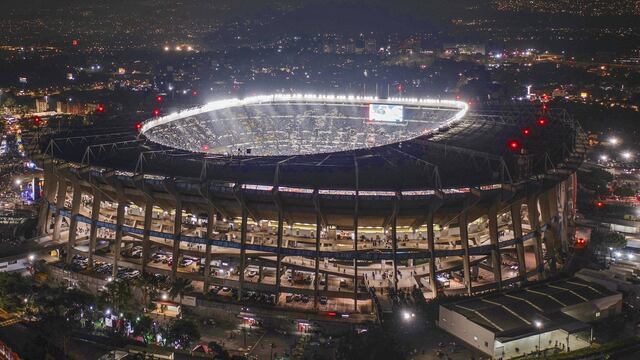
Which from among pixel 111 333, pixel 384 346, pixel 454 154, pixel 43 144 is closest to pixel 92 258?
pixel 111 333

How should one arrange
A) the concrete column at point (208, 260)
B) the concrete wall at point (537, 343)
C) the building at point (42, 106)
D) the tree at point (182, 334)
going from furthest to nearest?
the building at point (42, 106)
the concrete column at point (208, 260)
the tree at point (182, 334)
the concrete wall at point (537, 343)

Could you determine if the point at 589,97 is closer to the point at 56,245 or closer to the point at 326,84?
the point at 326,84

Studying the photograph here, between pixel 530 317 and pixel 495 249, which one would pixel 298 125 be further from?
pixel 530 317

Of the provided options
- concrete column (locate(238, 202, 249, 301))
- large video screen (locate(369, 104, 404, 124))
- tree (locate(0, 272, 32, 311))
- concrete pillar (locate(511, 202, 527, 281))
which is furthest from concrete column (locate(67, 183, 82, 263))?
large video screen (locate(369, 104, 404, 124))

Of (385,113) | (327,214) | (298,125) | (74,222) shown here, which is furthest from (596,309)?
(298,125)

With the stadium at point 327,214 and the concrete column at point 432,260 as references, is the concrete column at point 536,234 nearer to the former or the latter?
the stadium at point 327,214

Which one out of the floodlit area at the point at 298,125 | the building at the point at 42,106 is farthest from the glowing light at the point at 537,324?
the building at the point at 42,106

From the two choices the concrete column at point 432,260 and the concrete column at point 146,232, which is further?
the concrete column at point 146,232
